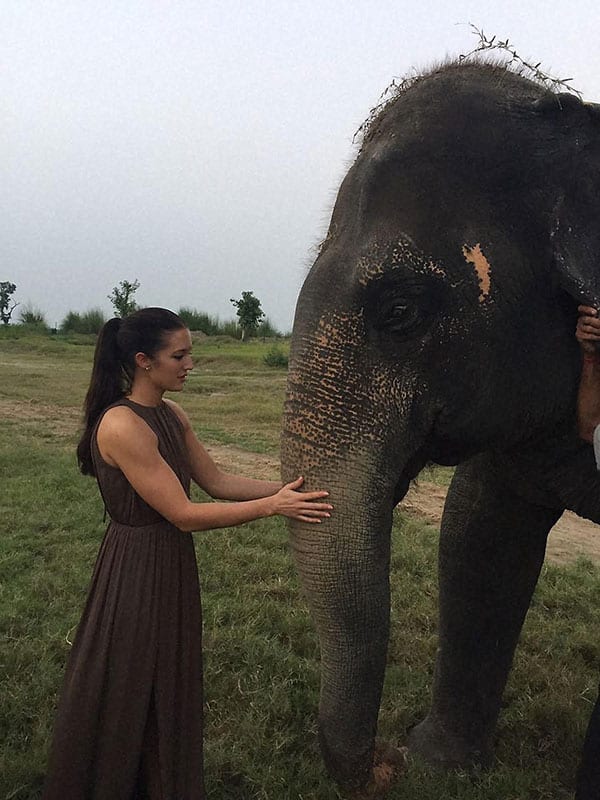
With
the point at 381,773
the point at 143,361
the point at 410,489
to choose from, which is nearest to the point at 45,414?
the point at 410,489

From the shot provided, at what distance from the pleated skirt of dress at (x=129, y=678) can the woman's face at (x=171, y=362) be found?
42cm

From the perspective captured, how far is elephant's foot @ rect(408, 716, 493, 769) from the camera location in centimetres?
282

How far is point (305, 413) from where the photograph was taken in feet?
5.69

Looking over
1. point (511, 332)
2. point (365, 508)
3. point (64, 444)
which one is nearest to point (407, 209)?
point (511, 332)

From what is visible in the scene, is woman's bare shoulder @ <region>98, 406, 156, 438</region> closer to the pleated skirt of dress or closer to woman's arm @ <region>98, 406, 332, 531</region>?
woman's arm @ <region>98, 406, 332, 531</region>

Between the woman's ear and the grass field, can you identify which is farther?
the grass field

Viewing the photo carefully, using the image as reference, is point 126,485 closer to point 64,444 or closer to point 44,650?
point 44,650

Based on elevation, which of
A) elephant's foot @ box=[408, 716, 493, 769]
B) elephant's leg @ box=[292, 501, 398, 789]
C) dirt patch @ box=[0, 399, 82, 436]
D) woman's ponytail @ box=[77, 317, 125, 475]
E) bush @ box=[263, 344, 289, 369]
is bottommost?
elephant's foot @ box=[408, 716, 493, 769]

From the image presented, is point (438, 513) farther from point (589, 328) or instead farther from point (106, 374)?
point (589, 328)

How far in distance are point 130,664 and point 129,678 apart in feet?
0.13

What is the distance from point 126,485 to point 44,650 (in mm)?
1685

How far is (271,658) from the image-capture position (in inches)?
137

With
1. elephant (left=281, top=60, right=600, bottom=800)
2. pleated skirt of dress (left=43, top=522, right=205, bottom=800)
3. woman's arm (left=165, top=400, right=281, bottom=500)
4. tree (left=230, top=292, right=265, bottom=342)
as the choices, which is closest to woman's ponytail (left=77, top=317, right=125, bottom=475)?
woman's arm (left=165, top=400, right=281, bottom=500)

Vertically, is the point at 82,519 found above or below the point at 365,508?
below
